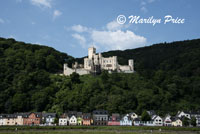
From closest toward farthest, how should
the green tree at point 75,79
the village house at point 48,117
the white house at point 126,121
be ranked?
1. the white house at point 126,121
2. the village house at point 48,117
3. the green tree at point 75,79

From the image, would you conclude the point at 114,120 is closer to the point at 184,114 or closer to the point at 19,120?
the point at 184,114

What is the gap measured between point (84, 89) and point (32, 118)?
20.0 m

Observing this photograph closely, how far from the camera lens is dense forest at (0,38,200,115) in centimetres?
8088

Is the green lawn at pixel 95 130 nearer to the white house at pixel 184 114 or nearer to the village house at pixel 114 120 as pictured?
the village house at pixel 114 120

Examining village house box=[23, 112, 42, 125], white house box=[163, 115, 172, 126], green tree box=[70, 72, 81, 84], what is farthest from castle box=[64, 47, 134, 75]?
white house box=[163, 115, 172, 126]

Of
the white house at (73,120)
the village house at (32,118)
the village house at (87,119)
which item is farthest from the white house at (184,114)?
the village house at (32,118)

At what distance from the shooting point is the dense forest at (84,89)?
265ft

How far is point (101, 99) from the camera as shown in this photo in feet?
269

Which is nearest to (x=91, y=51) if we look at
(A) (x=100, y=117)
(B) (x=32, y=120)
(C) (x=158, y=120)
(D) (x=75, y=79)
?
(D) (x=75, y=79)

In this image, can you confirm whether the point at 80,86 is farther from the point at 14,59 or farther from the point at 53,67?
the point at 14,59

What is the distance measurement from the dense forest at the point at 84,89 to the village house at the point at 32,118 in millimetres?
6373

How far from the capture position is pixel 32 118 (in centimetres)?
7194

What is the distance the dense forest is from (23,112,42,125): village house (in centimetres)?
637

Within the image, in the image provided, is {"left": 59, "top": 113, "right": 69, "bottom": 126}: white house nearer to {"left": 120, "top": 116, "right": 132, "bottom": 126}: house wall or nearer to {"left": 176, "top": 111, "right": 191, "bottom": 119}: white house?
{"left": 120, "top": 116, "right": 132, "bottom": 126}: house wall
